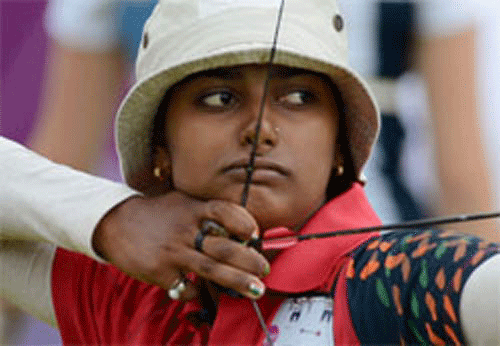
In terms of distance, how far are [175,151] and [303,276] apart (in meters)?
0.26

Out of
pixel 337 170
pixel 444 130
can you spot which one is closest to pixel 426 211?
pixel 444 130

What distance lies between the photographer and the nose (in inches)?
70.6

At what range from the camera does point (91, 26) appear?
8.60 ft

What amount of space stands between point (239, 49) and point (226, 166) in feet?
0.42

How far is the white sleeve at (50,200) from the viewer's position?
6.27 ft

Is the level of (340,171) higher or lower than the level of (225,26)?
lower

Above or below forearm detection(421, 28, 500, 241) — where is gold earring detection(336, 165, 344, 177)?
above

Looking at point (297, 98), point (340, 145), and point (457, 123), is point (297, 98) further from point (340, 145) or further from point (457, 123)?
point (457, 123)

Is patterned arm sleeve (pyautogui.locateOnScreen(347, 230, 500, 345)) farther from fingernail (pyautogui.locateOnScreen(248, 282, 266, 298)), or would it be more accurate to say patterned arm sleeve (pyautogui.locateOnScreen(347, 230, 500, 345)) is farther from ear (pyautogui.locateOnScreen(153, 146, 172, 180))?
ear (pyautogui.locateOnScreen(153, 146, 172, 180))

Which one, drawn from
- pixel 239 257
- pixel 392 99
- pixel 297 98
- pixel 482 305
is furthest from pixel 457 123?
pixel 482 305

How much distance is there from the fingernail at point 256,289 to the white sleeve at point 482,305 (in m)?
0.26

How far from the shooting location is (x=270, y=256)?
1.83m

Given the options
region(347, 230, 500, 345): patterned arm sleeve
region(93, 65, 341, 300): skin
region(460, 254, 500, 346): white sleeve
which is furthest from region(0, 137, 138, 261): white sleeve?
region(460, 254, 500, 346): white sleeve

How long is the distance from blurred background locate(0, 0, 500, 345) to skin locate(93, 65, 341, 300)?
1.72 feet
